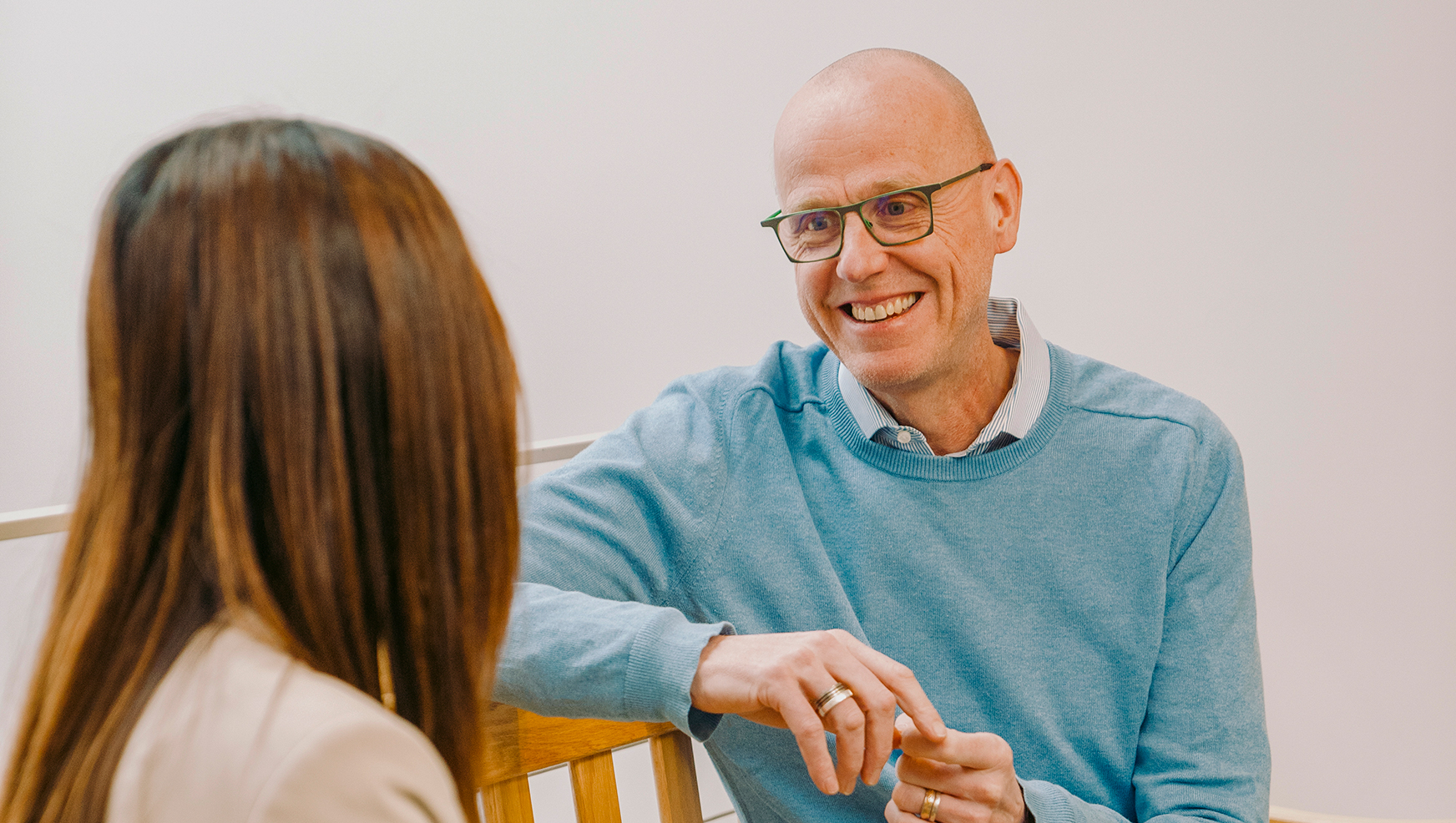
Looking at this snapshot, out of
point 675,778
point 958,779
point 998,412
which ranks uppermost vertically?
point 998,412

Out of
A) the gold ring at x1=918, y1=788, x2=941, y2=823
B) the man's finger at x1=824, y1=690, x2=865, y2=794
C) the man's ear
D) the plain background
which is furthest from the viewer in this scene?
the plain background

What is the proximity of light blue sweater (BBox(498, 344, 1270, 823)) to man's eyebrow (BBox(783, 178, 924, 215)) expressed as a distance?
0.84 ft

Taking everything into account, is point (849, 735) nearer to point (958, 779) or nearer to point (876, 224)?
point (958, 779)

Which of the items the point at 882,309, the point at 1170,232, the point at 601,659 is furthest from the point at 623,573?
the point at 1170,232

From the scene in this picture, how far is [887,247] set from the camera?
1261mm

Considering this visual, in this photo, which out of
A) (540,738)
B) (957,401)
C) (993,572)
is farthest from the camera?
(957,401)

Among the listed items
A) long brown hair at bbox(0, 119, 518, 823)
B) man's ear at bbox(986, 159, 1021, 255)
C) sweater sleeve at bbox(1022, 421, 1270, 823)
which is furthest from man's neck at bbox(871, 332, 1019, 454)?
long brown hair at bbox(0, 119, 518, 823)

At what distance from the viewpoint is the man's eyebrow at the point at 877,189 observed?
1.25 meters

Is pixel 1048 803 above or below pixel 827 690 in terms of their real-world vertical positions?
below

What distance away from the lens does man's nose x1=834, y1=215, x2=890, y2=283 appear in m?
1.25

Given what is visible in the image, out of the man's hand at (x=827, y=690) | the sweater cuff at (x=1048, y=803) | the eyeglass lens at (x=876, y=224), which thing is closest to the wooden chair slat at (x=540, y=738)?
the man's hand at (x=827, y=690)

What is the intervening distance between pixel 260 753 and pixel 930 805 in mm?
699

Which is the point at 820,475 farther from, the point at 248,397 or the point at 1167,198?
the point at 1167,198

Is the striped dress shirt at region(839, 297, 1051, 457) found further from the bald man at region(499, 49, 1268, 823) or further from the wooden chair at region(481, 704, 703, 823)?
the wooden chair at region(481, 704, 703, 823)
